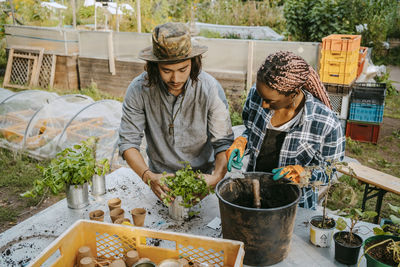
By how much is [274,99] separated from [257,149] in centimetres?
49

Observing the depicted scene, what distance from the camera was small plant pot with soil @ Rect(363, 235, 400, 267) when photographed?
1.41 m

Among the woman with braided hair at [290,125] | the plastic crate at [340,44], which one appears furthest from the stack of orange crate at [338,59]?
the woman with braided hair at [290,125]

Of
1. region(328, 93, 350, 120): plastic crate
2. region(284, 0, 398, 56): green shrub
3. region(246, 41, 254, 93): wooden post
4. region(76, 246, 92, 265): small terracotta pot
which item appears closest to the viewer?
region(76, 246, 92, 265): small terracotta pot

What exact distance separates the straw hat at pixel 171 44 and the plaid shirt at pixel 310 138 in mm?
644

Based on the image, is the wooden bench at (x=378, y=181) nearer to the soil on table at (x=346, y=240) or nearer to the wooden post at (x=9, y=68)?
the soil on table at (x=346, y=240)

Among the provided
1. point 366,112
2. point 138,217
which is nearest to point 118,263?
point 138,217

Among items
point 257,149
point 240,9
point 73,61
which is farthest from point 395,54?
point 257,149

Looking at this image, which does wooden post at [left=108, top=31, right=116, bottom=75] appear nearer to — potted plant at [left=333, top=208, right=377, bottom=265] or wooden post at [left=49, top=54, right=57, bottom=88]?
wooden post at [left=49, top=54, right=57, bottom=88]

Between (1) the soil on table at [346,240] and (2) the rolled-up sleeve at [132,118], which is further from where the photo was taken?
(2) the rolled-up sleeve at [132,118]

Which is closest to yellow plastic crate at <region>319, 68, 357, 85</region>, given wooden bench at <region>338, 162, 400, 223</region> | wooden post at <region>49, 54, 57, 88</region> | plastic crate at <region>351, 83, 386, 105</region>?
plastic crate at <region>351, 83, 386, 105</region>

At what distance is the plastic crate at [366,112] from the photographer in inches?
234

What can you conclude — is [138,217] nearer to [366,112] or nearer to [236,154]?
[236,154]

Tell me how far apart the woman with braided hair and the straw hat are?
47 cm

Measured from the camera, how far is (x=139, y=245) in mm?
1561
